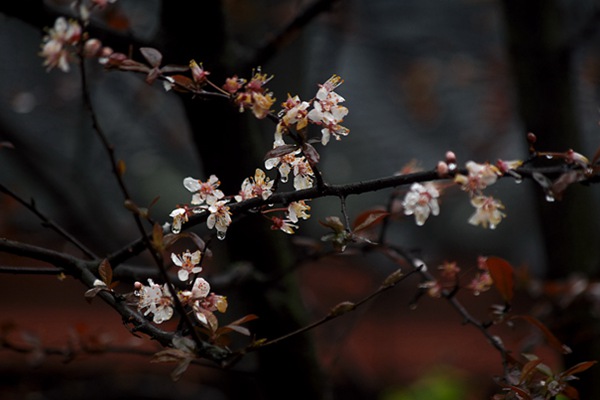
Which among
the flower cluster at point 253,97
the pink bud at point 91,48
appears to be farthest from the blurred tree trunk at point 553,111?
the pink bud at point 91,48

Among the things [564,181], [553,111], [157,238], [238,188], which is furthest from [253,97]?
[553,111]

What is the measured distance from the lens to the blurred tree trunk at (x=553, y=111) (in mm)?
1404

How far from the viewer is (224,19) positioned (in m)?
1.05

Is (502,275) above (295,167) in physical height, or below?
below

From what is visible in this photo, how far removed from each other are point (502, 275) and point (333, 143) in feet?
10.6

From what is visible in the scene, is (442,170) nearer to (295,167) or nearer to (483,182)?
(483,182)

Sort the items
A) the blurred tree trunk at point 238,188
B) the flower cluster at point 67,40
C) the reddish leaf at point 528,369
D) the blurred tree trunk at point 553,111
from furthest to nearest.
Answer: the blurred tree trunk at point 553,111 → the blurred tree trunk at point 238,188 → the reddish leaf at point 528,369 → the flower cluster at point 67,40

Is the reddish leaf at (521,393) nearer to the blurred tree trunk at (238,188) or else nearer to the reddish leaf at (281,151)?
the reddish leaf at (281,151)

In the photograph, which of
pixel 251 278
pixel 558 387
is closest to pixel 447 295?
pixel 558 387

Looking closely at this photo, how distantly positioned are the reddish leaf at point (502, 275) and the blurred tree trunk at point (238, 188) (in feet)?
1.32

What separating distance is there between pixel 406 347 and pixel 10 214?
282 cm

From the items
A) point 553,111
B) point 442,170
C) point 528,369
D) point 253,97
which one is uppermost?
point 253,97

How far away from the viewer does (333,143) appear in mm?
3975

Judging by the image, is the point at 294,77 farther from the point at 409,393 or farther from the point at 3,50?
the point at 3,50
